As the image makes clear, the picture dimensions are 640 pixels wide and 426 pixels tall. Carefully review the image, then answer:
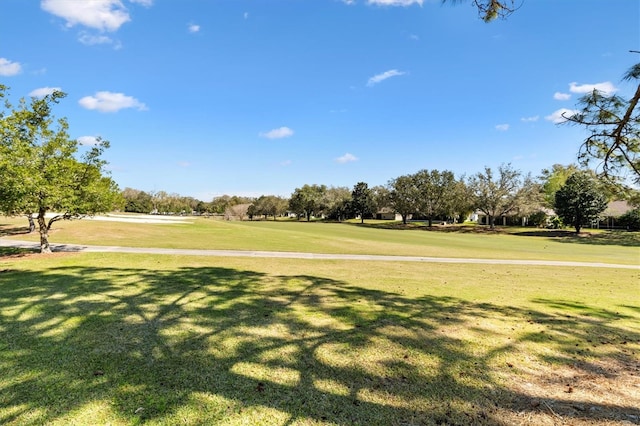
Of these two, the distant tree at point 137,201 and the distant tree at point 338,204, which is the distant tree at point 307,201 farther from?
the distant tree at point 137,201

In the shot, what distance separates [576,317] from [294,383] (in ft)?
19.6

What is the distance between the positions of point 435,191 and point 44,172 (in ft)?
182

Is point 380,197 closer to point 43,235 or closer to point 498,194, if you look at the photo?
point 498,194

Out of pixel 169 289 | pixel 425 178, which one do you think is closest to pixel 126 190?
pixel 425 178

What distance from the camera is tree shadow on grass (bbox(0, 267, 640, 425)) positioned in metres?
3.16

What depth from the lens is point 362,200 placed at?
80125mm

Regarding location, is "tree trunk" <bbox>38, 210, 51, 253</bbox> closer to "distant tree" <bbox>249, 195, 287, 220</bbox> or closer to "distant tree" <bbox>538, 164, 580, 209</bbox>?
"distant tree" <bbox>538, 164, 580, 209</bbox>

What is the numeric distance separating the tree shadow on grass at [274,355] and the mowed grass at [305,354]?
2 cm

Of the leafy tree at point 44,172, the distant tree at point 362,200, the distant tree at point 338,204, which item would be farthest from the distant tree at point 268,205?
the leafy tree at point 44,172

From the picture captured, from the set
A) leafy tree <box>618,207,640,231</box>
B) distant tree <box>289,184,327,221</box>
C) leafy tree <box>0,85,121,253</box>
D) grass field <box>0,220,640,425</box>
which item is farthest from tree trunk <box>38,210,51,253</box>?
distant tree <box>289,184,327,221</box>

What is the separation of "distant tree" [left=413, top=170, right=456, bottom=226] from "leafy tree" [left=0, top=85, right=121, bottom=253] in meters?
52.7

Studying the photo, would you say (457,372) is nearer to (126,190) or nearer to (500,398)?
(500,398)

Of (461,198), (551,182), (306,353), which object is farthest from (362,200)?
(306,353)

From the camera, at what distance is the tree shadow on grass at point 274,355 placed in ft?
10.4
